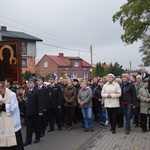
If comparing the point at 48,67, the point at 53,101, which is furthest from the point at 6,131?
the point at 48,67

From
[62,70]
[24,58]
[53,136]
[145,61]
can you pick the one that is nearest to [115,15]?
[145,61]

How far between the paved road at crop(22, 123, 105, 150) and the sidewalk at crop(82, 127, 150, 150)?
0.90 feet

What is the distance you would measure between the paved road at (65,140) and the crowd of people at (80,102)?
27 centimetres

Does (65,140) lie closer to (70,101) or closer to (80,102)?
(80,102)

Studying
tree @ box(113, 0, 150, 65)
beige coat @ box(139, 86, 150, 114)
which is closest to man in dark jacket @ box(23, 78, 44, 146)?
beige coat @ box(139, 86, 150, 114)

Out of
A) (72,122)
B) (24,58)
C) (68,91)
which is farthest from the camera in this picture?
(24,58)

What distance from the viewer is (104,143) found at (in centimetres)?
827

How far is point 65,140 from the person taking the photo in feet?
29.6

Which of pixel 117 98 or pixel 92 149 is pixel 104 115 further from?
pixel 92 149

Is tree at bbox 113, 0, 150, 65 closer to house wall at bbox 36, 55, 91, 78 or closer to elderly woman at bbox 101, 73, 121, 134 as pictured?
elderly woman at bbox 101, 73, 121, 134

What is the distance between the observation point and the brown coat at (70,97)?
11.0 metres

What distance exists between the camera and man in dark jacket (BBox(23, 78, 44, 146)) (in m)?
8.55

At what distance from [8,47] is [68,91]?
276cm

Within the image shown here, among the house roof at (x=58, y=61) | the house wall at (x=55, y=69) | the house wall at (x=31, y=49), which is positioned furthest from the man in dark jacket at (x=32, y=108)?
the house roof at (x=58, y=61)
